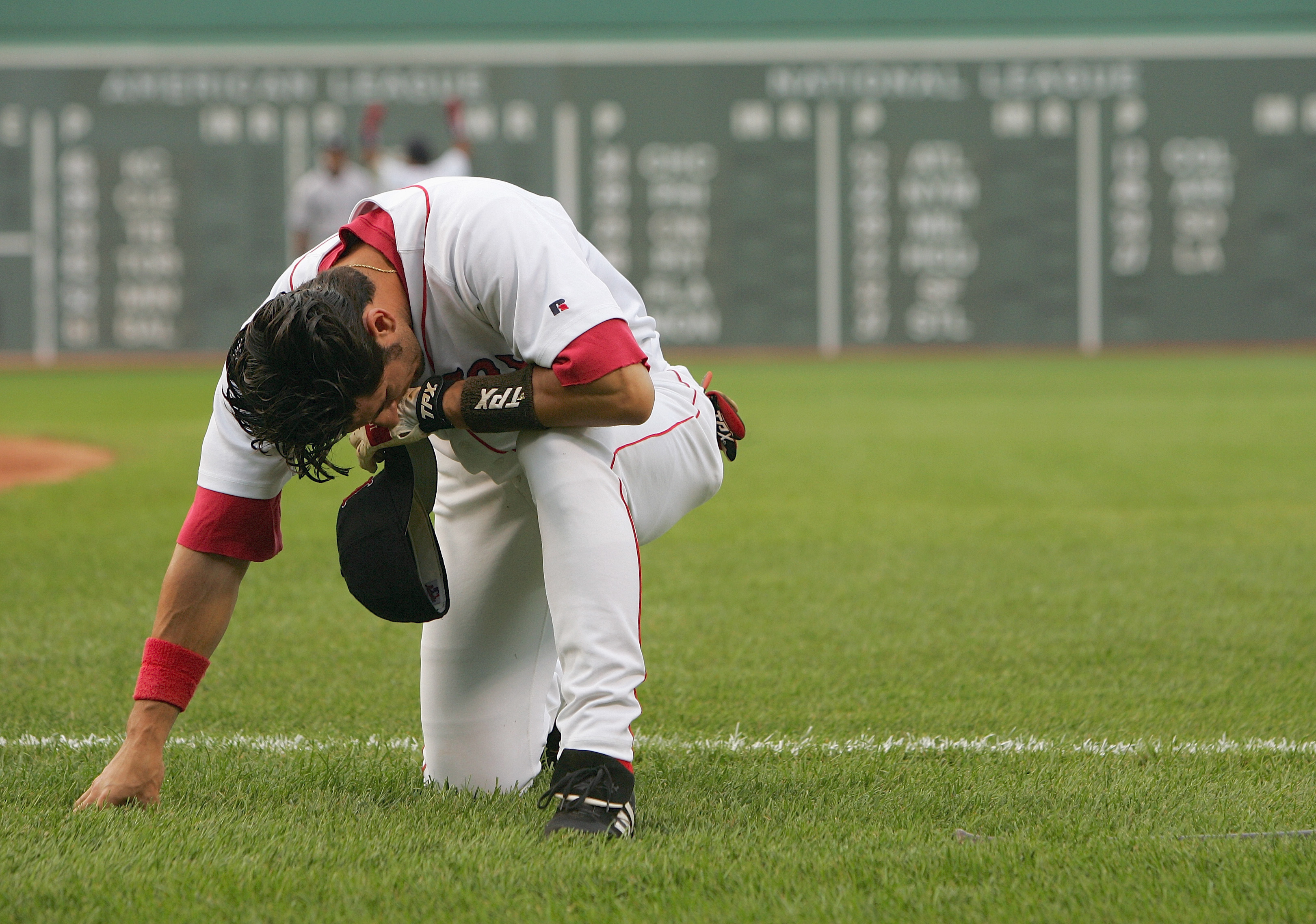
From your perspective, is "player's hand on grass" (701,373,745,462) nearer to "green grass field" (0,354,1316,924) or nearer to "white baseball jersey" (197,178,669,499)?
"white baseball jersey" (197,178,669,499)

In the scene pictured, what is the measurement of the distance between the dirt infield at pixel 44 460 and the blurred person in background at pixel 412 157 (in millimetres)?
→ 2345

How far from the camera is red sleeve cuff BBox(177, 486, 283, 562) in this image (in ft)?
7.07

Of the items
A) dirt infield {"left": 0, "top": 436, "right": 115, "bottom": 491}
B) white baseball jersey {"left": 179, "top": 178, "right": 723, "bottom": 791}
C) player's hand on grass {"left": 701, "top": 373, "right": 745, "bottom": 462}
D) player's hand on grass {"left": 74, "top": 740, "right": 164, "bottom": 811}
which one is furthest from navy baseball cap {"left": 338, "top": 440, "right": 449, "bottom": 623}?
dirt infield {"left": 0, "top": 436, "right": 115, "bottom": 491}

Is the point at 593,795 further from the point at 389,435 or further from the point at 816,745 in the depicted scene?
the point at 816,745

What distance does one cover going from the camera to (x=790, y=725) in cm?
275

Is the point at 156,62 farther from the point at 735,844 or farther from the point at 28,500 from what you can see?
the point at 735,844

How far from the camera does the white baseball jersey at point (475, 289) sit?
1962 millimetres

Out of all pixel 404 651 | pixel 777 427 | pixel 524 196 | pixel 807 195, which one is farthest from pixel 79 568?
pixel 807 195

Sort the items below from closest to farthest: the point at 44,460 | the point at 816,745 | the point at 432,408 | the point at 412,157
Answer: the point at 432,408 → the point at 816,745 → the point at 44,460 → the point at 412,157

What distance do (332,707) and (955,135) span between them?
13015 millimetres

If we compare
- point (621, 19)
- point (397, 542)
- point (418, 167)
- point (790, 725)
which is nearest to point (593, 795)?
point (397, 542)

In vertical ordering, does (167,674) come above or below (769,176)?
below

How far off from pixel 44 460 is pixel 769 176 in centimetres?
921

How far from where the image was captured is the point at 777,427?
909 cm
